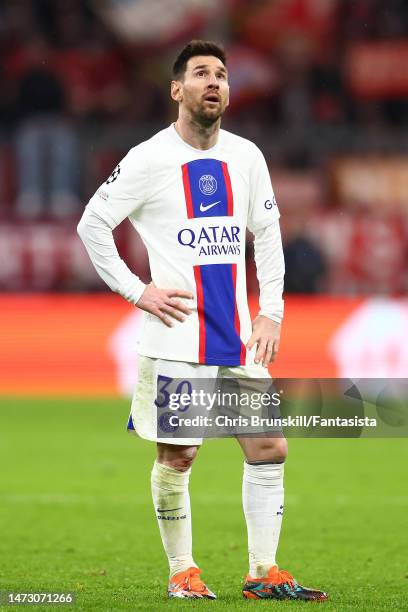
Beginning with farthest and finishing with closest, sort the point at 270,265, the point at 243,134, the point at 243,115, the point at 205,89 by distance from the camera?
1. the point at 243,115
2. the point at 243,134
3. the point at 270,265
4. the point at 205,89

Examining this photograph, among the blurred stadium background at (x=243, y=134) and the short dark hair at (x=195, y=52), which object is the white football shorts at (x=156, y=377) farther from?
the blurred stadium background at (x=243, y=134)

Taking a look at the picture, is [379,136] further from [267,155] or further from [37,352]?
[37,352]

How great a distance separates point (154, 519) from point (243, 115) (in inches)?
430

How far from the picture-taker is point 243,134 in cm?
1784

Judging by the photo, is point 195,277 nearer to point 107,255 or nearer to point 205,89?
point 107,255

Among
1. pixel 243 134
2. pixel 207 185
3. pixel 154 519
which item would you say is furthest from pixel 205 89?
pixel 243 134

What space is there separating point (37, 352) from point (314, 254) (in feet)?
10.8

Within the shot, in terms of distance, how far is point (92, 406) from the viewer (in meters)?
14.0

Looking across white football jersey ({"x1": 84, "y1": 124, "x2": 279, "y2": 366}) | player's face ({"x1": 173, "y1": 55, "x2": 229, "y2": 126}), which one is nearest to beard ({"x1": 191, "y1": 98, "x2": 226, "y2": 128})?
player's face ({"x1": 173, "y1": 55, "x2": 229, "y2": 126})

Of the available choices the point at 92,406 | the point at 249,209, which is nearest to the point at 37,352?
the point at 92,406

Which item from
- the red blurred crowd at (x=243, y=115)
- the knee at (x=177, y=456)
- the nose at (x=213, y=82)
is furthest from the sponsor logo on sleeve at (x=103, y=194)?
the red blurred crowd at (x=243, y=115)

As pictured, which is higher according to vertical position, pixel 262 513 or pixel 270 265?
pixel 270 265

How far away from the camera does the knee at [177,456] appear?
576 cm

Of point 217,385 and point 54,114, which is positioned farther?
point 54,114
